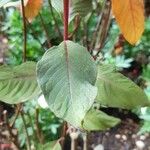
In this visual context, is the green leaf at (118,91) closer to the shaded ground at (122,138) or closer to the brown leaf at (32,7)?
the brown leaf at (32,7)

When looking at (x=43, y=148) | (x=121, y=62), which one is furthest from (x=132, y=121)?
(x=43, y=148)

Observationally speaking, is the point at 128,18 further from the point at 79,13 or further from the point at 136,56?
the point at 136,56

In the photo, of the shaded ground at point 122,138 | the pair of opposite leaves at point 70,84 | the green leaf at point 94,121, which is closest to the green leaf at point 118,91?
the pair of opposite leaves at point 70,84

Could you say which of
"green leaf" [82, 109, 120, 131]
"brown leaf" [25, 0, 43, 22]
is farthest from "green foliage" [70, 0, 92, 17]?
"green leaf" [82, 109, 120, 131]

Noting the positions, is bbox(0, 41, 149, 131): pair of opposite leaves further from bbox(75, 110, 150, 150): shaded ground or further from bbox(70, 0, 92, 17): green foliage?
bbox(75, 110, 150, 150): shaded ground

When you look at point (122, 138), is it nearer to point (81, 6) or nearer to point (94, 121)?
point (94, 121)

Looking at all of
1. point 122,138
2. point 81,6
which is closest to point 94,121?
point 81,6
